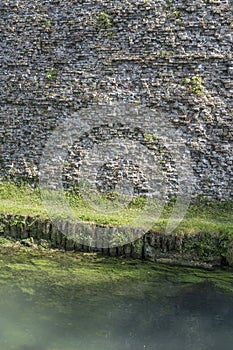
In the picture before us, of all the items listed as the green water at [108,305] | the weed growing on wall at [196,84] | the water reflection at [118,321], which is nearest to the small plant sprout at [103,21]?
the weed growing on wall at [196,84]

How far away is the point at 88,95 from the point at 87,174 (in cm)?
127

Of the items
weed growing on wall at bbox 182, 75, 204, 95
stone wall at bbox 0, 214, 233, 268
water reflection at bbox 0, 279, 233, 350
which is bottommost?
water reflection at bbox 0, 279, 233, 350

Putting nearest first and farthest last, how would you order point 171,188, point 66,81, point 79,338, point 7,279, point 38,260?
point 79,338
point 7,279
point 38,260
point 171,188
point 66,81

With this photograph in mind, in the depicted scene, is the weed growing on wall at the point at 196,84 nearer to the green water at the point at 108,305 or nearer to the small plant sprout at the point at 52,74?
the small plant sprout at the point at 52,74

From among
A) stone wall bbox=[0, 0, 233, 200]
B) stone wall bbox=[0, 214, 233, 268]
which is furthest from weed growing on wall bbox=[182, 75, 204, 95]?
stone wall bbox=[0, 214, 233, 268]

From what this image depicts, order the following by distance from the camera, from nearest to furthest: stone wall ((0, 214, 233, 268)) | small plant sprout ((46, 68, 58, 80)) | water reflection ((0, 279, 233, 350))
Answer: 1. water reflection ((0, 279, 233, 350))
2. stone wall ((0, 214, 233, 268))
3. small plant sprout ((46, 68, 58, 80))

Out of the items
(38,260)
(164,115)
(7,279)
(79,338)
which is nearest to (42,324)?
(79,338)

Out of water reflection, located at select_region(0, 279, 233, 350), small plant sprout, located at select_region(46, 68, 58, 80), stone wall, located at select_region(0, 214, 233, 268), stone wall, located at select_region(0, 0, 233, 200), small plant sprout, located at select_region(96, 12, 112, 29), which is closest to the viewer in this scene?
water reflection, located at select_region(0, 279, 233, 350)

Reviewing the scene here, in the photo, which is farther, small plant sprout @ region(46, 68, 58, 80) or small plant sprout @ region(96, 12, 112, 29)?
small plant sprout @ region(46, 68, 58, 80)

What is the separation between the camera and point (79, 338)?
4969 millimetres

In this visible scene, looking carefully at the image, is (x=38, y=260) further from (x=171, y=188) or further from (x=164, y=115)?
(x=164, y=115)

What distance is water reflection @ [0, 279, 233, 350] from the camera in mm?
4914

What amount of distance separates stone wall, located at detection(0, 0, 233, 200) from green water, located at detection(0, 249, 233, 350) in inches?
74.3

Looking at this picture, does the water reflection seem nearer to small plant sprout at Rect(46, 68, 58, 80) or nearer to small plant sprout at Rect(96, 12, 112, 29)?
Answer: small plant sprout at Rect(46, 68, 58, 80)
